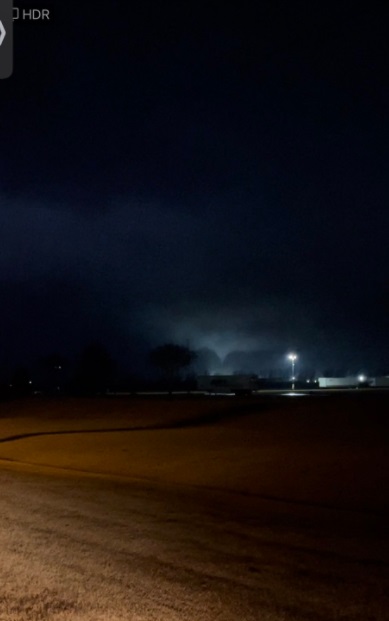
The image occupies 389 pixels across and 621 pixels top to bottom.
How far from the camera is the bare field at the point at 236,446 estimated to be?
66.4 feet

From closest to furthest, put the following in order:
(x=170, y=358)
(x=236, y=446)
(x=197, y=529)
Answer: (x=197, y=529), (x=236, y=446), (x=170, y=358)

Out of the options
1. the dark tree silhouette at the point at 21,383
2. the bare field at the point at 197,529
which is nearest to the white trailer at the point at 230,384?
the dark tree silhouette at the point at 21,383

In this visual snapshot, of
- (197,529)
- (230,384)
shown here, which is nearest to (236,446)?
(197,529)

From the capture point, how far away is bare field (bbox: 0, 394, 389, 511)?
20.2 metres

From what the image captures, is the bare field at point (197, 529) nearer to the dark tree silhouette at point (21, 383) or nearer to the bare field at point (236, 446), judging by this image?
the bare field at point (236, 446)

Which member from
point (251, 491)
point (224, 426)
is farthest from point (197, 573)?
point (224, 426)

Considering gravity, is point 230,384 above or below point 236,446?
above

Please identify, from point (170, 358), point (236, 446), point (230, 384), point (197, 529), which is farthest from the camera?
point (170, 358)

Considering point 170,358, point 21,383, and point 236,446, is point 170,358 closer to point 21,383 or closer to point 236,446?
point 21,383

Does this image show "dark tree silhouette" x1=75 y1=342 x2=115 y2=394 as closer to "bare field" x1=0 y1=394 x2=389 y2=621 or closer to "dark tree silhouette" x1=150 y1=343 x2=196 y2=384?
"dark tree silhouette" x1=150 y1=343 x2=196 y2=384

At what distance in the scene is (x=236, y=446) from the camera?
29.3 m

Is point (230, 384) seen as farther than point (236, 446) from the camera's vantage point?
Yes

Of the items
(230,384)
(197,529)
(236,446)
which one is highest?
(230,384)

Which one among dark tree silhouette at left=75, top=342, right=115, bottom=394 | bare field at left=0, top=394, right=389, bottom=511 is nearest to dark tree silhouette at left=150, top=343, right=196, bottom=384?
dark tree silhouette at left=75, top=342, right=115, bottom=394
